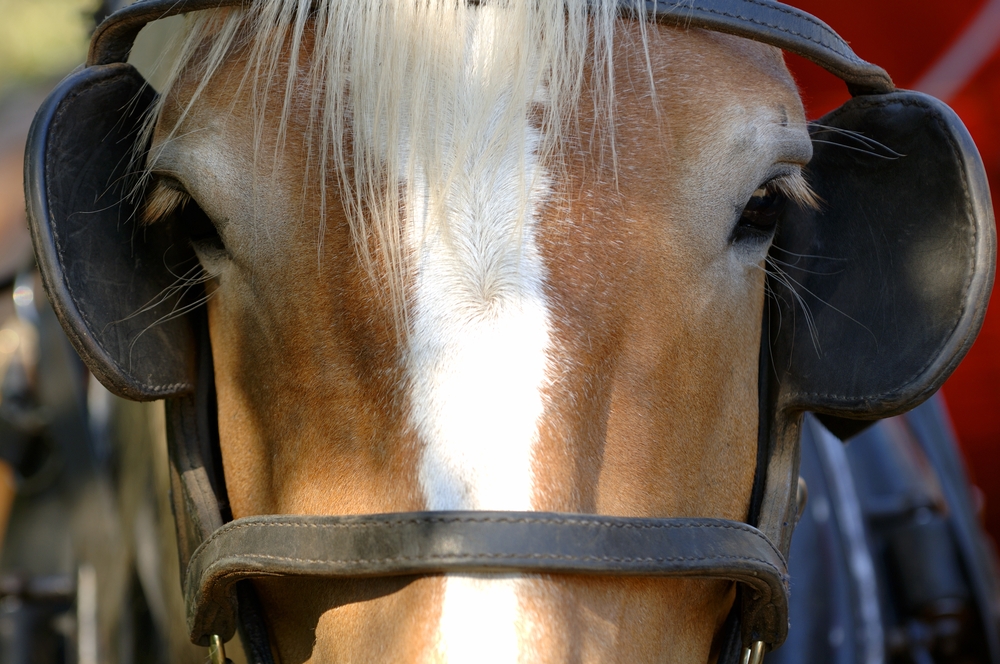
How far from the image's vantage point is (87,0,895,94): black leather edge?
1048 mm

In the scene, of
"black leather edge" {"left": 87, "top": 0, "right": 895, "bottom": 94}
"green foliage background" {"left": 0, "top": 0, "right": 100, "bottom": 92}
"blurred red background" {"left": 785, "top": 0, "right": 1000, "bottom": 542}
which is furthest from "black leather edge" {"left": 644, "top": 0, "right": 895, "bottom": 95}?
"green foliage background" {"left": 0, "top": 0, "right": 100, "bottom": 92}

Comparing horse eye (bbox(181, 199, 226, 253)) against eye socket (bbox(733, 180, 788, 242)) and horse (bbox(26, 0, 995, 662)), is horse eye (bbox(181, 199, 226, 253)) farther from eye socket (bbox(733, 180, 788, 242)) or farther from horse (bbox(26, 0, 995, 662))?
eye socket (bbox(733, 180, 788, 242))

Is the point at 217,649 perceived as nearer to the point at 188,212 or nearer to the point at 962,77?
the point at 188,212

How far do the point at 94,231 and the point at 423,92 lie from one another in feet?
1.70

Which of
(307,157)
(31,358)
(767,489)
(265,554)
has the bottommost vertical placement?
(31,358)

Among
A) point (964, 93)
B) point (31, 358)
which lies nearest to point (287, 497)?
point (31, 358)

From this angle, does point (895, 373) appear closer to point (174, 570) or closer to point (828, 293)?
point (828, 293)

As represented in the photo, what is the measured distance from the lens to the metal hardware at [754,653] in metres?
1.10

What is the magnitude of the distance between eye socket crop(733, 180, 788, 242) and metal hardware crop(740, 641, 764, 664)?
525mm

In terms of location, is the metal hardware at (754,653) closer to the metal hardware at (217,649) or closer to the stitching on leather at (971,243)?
the stitching on leather at (971,243)

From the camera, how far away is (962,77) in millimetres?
3830

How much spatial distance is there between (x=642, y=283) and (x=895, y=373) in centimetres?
42

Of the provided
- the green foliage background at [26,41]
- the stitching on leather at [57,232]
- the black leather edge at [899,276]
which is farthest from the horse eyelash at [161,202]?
the green foliage background at [26,41]

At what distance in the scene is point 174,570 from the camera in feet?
5.08
